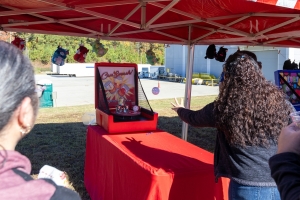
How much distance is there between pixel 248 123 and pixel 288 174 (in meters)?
0.78

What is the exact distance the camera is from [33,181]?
67 centimetres

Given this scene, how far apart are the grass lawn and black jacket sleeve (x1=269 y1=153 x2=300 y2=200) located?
281cm

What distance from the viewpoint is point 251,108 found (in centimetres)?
152

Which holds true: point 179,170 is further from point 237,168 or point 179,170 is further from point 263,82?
point 263,82

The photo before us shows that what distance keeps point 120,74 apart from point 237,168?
2.15m

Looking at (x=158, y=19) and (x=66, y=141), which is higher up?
(x=158, y=19)

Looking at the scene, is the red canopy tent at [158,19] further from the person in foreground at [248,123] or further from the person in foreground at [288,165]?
the person in foreground at [288,165]

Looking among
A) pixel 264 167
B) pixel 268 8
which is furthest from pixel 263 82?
pixel 268 8

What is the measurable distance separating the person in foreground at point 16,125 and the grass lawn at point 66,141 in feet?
9.09

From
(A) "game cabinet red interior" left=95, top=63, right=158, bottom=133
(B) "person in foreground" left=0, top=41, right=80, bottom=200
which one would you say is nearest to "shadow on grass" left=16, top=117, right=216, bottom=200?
(A) "game cabinet red interior" left=95, top=63, right=158, bottom=133

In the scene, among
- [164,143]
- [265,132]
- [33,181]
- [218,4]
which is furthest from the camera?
[218,4]

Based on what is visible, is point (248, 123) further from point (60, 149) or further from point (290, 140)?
point (60, 149)

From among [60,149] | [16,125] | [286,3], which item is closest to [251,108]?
[286,3]

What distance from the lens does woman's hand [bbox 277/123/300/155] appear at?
778 mm
